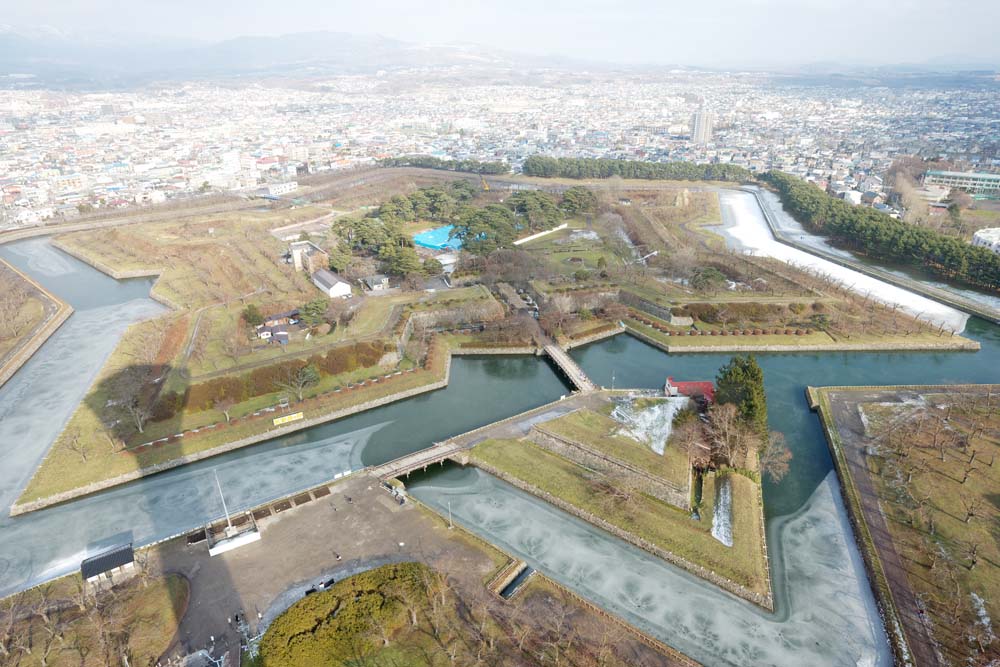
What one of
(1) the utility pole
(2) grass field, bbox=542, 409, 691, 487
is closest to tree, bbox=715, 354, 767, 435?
(2) grass field, bbox=542, 409, 691, 487

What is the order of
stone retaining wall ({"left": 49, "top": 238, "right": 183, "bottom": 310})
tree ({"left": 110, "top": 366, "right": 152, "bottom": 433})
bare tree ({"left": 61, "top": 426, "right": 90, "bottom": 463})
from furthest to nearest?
stone retaining wall ({"left": 49, "top": 238, "right": 183, "bottom": 310})
tree ({"left": 110, "top": 366, "right": 152, "bottom": 433})
bare tree ({"left": 61, "top": 426, "right": 90, "bottom": 463})

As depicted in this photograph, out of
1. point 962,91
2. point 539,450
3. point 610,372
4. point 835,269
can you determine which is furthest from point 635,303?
point 962,91

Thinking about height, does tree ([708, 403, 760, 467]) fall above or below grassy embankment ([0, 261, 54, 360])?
above

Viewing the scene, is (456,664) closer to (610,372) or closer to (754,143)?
(610,372)

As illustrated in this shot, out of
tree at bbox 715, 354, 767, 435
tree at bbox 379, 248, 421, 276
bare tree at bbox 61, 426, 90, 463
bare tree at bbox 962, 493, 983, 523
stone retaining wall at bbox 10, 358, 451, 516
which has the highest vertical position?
tree at bbox 715, 354, 767, 435

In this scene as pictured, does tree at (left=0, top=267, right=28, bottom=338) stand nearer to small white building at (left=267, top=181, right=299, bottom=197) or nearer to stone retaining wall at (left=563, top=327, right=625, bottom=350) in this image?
small white building at (left=267, top=181, right=299, bottom=197)

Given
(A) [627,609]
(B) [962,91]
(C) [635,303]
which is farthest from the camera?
(B) [962,91]

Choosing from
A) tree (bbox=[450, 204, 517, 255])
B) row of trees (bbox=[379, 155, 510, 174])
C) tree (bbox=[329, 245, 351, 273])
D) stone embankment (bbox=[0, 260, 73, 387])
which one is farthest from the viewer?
row of trees (bbox=[379, 155, 510, 174])

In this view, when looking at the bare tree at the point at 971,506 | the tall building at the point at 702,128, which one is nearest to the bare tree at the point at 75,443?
the bare tree at the point at 971,506
